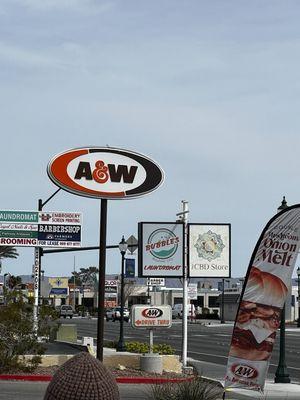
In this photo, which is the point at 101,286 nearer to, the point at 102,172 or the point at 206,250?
the point at 102,172

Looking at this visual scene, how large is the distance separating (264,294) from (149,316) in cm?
1350

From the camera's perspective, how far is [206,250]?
26125mm

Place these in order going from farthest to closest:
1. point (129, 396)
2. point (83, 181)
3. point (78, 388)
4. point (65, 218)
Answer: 1. point (65, 218)
2. point (129, 396)
3. point (83, 181)
4. point (78, 388)

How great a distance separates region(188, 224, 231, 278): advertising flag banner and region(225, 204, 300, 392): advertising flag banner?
15290 millimetres

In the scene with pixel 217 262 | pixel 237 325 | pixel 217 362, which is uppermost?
pixel 217 262

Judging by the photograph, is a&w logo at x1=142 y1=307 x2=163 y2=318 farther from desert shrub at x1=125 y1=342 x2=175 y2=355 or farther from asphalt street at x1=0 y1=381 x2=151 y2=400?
asphalt street at x1=0 y1=381 x2=151 y2=400

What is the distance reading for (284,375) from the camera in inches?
872

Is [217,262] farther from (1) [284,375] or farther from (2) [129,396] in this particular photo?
(2) [129,396]

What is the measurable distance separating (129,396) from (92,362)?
46.9ft

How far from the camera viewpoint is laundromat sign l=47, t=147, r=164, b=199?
15141 mm

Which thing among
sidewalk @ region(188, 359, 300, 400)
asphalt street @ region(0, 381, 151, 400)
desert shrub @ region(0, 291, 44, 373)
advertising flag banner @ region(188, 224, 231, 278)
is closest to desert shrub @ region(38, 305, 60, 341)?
desert shrub @ region(0, 291, 44, 373)

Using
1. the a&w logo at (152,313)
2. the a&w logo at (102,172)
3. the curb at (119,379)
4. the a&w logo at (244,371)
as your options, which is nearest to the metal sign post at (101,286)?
the a&w logo at (102,172)

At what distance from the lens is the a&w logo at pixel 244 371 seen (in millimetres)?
10711

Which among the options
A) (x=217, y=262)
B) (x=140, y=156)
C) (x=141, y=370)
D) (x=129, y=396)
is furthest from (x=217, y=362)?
(x=140, y=156)
